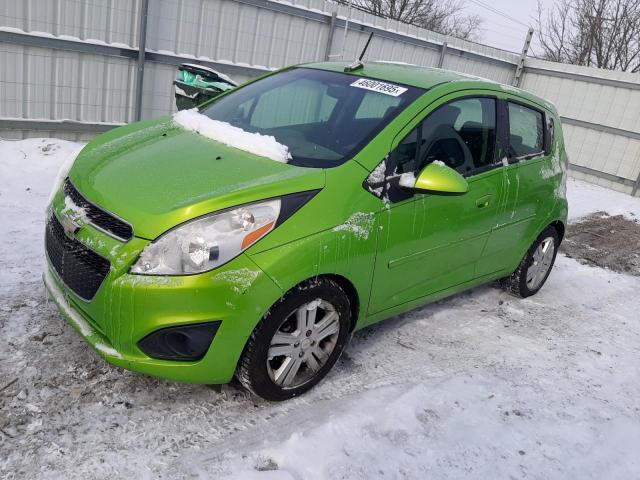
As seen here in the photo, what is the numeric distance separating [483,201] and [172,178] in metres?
2.00

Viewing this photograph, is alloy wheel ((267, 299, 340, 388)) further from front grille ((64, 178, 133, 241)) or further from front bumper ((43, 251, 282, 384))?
front grille ((64, 178, 133, 241))

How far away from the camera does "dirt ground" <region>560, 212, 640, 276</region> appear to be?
6254 mm

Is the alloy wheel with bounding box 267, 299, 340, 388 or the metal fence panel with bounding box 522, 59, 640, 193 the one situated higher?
the metal fence panel with bounding box 522, 59, 640, 193

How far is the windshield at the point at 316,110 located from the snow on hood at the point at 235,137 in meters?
0.08

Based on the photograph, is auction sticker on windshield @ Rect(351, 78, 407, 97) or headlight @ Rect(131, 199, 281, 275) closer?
headlight @ Rect(131, 199, 281, 275)

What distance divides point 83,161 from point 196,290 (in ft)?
4.03

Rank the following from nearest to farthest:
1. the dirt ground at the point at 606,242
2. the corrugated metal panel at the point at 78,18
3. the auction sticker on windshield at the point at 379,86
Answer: the auction sticker on windshield at the point at 379,86 < the dirt ground at the point at 606,242 < the corrugated metal panel at the point at 78,18

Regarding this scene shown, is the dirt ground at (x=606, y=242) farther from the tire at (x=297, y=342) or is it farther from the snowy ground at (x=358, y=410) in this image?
the tire at (x=297, y=342)

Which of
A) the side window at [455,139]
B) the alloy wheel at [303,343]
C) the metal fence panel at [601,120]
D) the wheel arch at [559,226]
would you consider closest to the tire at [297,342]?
the alloy wheel at [303,343]

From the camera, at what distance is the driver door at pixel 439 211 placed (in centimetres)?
301

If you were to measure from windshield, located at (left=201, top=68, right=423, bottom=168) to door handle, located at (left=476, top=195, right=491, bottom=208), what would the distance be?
2.66ft

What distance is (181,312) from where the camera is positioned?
2.33 meters

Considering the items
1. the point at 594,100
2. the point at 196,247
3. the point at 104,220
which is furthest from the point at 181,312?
the point at 594,100

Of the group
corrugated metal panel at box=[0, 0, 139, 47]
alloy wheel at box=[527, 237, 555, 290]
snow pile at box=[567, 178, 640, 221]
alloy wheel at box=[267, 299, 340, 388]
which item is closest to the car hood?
alloy wheel at box=[267, 299, 340, 388]
